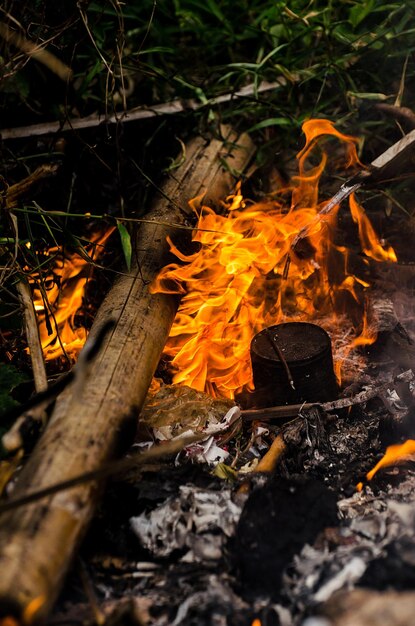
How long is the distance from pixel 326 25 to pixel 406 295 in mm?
2346

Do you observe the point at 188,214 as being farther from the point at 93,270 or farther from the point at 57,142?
the point at 57,142

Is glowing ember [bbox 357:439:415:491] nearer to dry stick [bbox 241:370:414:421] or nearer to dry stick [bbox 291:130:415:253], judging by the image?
dry stick [bbox 241:370:414:421]

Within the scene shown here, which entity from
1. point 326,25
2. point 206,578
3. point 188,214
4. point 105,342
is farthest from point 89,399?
point 326,25

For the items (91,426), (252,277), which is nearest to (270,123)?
(252,277)

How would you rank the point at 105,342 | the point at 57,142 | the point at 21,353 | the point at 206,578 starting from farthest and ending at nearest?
the point at 57,142
the point at 21,353
the point at 105,342
the point at 206,578

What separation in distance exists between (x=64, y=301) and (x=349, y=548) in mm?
2652

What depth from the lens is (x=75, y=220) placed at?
14.6 ft

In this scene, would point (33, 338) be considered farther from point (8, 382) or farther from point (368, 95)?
point (368, 95)

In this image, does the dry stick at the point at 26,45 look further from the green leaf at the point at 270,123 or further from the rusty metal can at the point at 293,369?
the rusty metal can at the point at 293,369

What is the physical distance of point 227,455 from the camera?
302cm

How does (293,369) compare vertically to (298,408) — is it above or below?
above

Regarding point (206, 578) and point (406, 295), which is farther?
point (406, 295)

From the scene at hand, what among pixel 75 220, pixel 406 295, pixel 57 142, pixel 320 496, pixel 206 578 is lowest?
pixel 406 295

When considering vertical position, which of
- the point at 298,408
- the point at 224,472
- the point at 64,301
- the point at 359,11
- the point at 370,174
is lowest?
the point at 298,408
